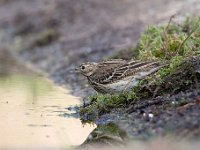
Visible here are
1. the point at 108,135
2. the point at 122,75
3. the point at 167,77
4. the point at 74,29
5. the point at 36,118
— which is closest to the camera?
the point at 108,135

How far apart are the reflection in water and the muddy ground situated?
2.30ft

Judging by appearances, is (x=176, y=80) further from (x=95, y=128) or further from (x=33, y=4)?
(x=33, y=4)

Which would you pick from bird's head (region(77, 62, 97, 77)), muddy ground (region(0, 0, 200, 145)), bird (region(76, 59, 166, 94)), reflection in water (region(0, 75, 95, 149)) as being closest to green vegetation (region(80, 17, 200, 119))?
bird (region(76, 59, 166, 94))

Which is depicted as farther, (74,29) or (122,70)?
(74,29)

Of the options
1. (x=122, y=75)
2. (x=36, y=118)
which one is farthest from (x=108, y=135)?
(x=36, y=118)

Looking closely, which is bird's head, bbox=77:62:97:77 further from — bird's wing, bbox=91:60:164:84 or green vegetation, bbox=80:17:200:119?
green vegetation, bbox=80:17:200:119

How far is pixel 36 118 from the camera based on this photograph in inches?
387

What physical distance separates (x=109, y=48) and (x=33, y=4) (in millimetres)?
8385

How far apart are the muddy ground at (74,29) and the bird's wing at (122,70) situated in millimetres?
2448

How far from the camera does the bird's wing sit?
9375mm

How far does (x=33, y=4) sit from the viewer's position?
2377 cm

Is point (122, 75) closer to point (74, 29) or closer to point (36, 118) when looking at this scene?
point (36, 118)

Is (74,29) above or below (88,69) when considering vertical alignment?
above

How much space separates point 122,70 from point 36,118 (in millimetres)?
1300
